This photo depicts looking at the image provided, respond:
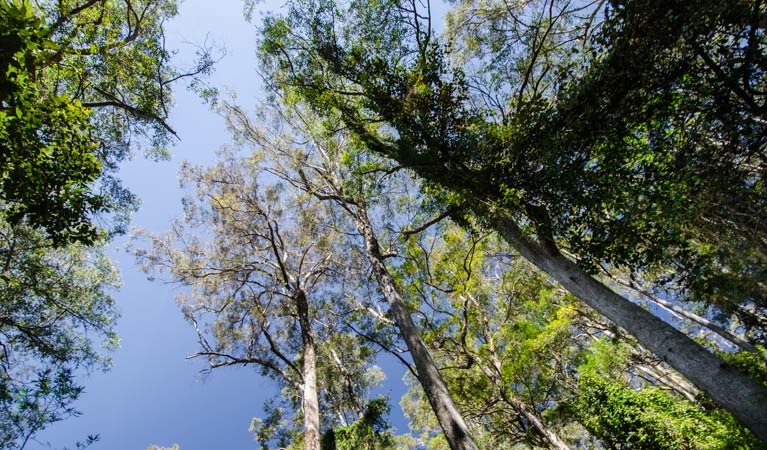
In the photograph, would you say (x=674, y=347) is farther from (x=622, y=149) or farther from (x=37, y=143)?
(x=37, y=143)

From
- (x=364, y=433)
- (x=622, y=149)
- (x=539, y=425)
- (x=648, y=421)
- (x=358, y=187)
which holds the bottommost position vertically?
(x=648, y=421)

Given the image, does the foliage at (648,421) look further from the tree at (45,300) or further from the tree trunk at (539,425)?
the tree at (45,300)

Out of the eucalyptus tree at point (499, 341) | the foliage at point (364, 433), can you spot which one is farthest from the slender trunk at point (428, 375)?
the foliage at point (364, 433)

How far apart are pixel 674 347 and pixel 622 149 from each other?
2.85m

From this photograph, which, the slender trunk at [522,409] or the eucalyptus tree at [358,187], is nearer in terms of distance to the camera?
the eucalyptus tree at [358,187]

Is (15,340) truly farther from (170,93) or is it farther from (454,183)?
(454,183)

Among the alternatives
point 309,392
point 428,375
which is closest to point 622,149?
point 428,375

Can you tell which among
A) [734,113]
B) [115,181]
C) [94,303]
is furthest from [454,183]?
[94,303]

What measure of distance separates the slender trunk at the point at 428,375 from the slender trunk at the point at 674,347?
2735mm

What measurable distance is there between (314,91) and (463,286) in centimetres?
724

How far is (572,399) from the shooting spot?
1085 centimetres

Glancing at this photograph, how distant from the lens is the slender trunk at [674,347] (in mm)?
3416

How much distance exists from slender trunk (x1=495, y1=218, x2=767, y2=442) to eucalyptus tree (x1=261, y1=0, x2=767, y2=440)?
15 mm

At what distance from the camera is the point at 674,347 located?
408 cm
